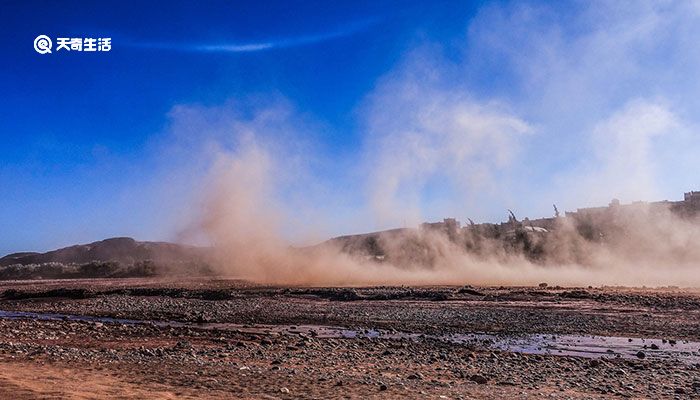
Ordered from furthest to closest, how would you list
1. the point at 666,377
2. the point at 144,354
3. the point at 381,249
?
the point at 381,249, the point at 144,354, the point at 666,377

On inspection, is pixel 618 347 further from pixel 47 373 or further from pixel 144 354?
pixel 47 373

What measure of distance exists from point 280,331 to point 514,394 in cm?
1215

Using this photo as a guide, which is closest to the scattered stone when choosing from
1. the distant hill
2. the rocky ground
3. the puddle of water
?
the rocky ground

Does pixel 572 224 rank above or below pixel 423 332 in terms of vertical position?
above

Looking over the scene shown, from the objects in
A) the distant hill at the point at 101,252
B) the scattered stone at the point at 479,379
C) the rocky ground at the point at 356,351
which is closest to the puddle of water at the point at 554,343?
the rocky ground at the point at 356,351

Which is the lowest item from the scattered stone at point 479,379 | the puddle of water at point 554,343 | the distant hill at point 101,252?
the puddle of water at point 554,343

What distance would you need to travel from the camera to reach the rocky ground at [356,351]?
1054cm

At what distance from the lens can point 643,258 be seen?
50.6m

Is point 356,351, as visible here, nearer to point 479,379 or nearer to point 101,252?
point 479,379

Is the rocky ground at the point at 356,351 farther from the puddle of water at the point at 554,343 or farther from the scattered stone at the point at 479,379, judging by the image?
the puddle of water at the point at 554,343

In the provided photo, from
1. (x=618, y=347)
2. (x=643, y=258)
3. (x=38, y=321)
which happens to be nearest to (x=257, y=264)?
(x=38, y=321)

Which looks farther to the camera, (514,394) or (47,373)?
(47,373)

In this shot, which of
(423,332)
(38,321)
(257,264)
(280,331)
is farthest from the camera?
(257,264)

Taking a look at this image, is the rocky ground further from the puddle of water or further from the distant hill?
the distant hill
